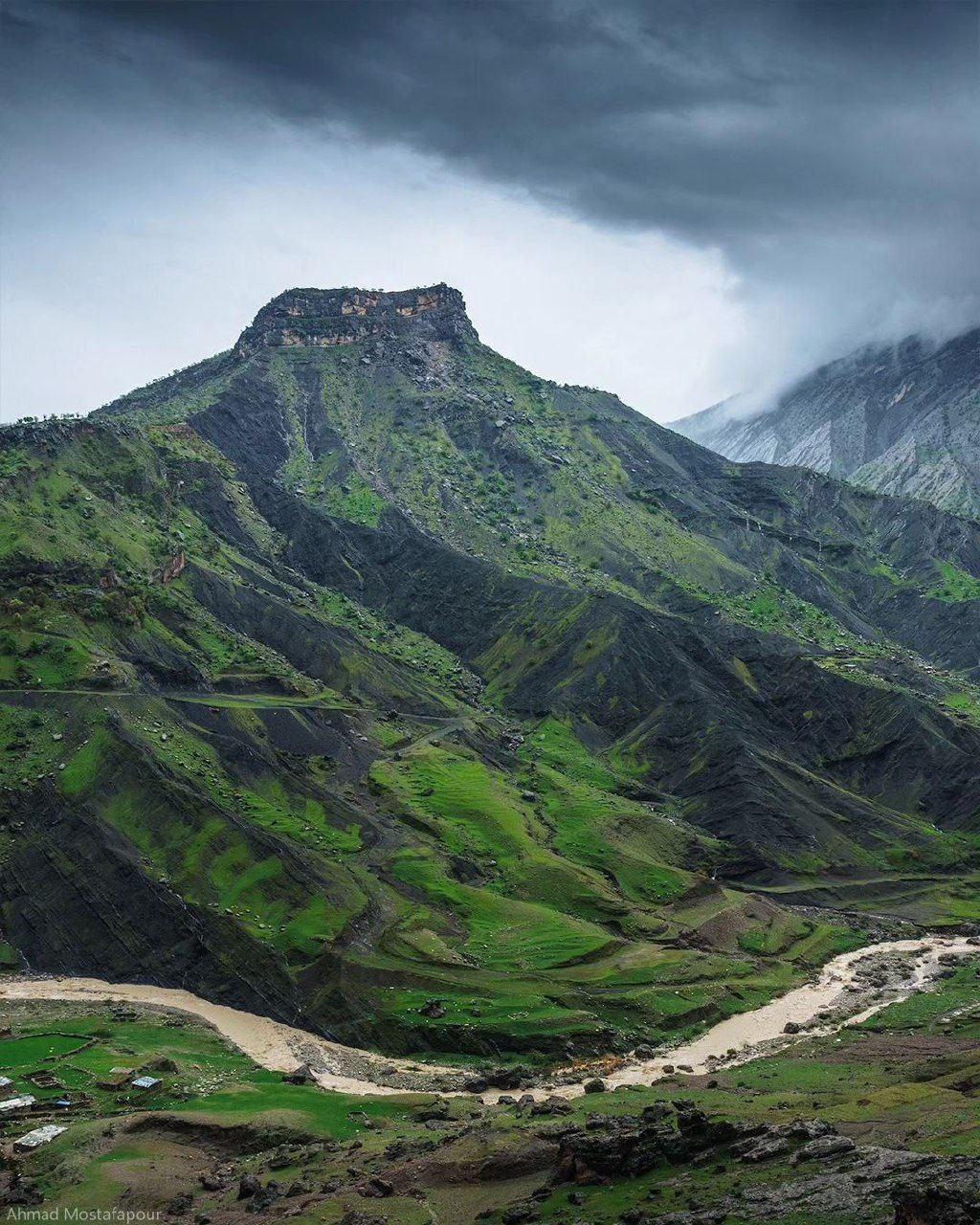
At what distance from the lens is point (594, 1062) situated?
363 ft

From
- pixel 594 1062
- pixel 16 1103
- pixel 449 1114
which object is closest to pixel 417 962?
pixel 594 1062

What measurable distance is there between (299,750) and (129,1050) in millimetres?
78644

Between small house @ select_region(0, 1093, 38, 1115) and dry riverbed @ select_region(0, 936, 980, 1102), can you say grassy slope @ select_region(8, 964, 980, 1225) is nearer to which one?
small house @ select_region(0, 1093, 38, 1115)

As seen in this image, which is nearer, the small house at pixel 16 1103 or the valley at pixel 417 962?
the valley at pixel 417 962

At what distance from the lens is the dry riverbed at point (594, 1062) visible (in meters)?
106

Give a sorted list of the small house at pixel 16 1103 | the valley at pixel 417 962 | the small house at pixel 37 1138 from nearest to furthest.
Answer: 1. the valley at pixel 417 962
2. the small house at pixel 37 1138
3. the small house at pixel 16 1103

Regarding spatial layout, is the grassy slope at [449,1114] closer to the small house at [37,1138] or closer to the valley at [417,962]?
the valley at [417,962]

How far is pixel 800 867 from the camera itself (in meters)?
188

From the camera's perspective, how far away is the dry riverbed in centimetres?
10606

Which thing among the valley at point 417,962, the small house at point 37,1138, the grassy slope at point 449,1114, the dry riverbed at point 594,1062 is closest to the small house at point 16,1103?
the valley at point 417,962

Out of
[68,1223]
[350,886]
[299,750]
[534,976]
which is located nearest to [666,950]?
[534,976]

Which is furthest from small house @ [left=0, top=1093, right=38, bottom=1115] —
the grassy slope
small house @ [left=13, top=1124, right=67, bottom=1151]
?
small house @ [left=13, top=1124, right=67, bottom=1151]

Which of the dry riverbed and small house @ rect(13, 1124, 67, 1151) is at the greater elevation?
small house @ rect(13, 1124, 67, 1151)

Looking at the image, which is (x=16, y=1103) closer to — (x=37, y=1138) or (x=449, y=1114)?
(x=37, y=1138)
